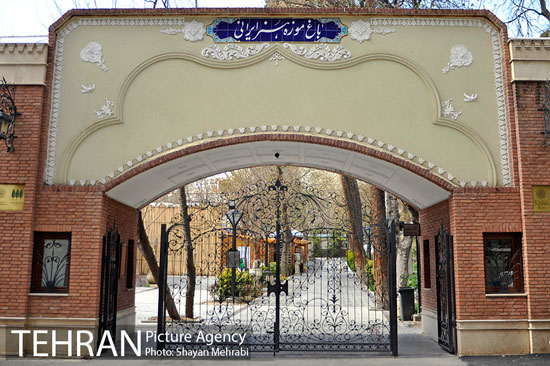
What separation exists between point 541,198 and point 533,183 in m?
0.33

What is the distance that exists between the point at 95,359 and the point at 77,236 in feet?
7.61

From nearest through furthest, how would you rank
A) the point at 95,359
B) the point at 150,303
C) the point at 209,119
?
the point at 95,359, the point at 209,119, the point at 150,303

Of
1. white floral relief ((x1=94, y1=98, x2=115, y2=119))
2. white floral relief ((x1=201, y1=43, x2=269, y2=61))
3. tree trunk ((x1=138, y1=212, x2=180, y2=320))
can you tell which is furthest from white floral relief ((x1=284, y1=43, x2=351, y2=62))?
tree trunk ((x1=138, y1=212, x2=180, y2=320))

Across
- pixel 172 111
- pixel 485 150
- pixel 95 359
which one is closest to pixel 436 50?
pixel 485 150

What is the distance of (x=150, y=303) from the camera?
20188mm

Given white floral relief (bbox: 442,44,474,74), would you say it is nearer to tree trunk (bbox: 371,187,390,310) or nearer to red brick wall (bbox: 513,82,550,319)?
red brick wall (bbox: 513,82,550,319)

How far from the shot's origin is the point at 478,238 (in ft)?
33.0

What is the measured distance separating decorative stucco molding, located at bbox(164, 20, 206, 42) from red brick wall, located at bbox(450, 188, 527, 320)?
19.9ft

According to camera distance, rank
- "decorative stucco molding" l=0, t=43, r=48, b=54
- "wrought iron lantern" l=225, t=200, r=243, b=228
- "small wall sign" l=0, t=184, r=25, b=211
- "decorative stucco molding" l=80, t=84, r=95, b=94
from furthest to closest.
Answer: "wrought iron lantern" l=225, t=200, r=243, b=228 → "decorative stucco molding" l=80, t=84, r=95, b=94 → "decorative stucco molding" l=0, t=43, r=48, b=54 → "small wall sign" l=0, t=184, r=25, b=211

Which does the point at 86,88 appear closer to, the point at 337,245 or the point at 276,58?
the point at 276,58

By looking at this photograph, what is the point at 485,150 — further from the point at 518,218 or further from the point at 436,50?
the point at 436,50

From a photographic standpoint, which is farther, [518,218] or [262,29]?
[262,29]

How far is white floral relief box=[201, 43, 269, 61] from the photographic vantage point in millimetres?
10680

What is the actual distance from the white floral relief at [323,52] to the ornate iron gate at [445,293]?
4074mm
